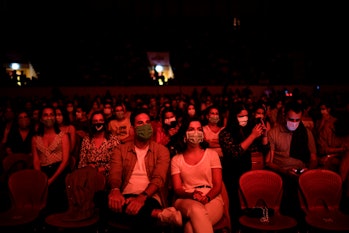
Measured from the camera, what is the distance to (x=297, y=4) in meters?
24.0

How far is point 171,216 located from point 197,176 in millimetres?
669

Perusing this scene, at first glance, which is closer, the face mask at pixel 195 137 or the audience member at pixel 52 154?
the face mask at pixel 195 137

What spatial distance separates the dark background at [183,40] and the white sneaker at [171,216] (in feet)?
53.4

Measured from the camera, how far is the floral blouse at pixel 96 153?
538 cm

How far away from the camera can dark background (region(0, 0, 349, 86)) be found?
70.9ft

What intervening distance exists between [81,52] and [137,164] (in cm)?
1904

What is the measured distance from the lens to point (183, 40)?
25.1 metres

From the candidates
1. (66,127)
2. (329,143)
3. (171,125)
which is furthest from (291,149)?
(66,127)

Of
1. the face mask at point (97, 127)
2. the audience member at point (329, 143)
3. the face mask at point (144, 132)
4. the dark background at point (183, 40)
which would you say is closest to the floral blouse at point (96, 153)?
the face mask at point (97, 127)

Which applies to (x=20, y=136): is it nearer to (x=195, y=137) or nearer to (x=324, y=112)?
(x=195, y=137)

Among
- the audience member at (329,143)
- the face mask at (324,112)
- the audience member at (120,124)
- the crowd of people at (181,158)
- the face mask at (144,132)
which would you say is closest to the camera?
the crowd of people at (181,158)

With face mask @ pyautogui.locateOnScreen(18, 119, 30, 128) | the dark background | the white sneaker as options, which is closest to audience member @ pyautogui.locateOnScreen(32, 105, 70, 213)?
face mask @ pyautogui.locateOnScreen(18, 119, 30, 128)

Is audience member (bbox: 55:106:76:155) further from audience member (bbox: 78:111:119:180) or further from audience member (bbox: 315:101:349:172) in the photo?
audience member (bbox: 315:101:349:172)

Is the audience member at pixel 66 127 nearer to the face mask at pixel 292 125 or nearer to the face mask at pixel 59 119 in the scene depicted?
the face mask at pixel 59 119
